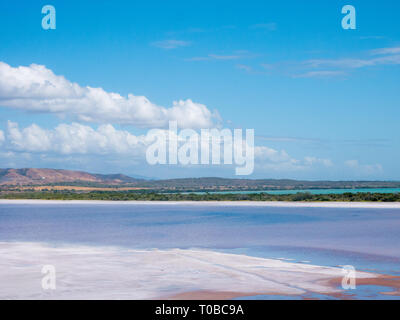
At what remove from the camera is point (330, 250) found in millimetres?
18656

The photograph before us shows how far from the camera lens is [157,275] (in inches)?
536

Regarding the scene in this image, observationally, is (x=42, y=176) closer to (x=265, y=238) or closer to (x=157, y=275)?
(x=265, y=238)

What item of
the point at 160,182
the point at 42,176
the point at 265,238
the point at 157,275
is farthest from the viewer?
the point at 42,176

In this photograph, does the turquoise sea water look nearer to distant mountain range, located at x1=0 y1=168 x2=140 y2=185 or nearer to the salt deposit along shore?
the salt deposit along shore

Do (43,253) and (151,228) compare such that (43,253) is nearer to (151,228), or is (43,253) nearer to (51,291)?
(51,291)

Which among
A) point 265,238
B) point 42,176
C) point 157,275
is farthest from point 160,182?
point 157,275

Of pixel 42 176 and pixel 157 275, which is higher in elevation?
pixel 42 176

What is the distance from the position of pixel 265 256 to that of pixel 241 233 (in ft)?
26.3

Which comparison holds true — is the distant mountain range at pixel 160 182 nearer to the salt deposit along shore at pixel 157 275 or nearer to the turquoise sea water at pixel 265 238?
the turquoise sea water at pixel 265 238

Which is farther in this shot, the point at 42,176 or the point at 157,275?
the point at 42,176

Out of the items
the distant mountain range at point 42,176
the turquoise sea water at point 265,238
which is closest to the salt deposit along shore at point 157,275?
the turquoise sea water at point 265,238

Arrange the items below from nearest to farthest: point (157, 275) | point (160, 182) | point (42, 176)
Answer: point (157, 275)
point (160, 182)
point (42, 176)
